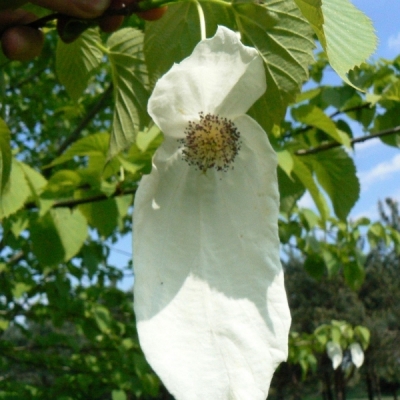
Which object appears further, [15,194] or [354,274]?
[354,274]

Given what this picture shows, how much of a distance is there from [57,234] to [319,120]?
65 centimetres

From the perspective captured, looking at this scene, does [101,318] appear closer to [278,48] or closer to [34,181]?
[34,181]

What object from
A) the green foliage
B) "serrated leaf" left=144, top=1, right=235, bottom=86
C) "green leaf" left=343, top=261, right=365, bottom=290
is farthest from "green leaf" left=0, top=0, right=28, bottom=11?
"green leaf" left=343, top=261, right=365, bottom=290

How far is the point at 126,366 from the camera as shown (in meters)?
2.82

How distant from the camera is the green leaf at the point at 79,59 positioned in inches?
26.5

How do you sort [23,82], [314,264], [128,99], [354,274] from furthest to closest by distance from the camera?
[23,82]
[314,264]
[354,274]
[128,99]

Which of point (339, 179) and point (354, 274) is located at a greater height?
point (339, 179)

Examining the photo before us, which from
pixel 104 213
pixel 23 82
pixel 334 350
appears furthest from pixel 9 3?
pixel 334 350

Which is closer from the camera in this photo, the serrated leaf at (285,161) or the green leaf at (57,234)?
the serrated leaf at (285,161)

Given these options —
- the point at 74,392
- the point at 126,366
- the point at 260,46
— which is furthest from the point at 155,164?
the point at 74,392

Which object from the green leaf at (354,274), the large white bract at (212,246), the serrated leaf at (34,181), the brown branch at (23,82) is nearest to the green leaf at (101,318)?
the green leaf at (354,274)

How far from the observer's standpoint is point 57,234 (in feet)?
4.36

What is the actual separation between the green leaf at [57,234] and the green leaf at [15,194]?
23 centimetres

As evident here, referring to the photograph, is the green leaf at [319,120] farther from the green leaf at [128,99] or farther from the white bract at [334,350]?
the white bract at [334,350]
